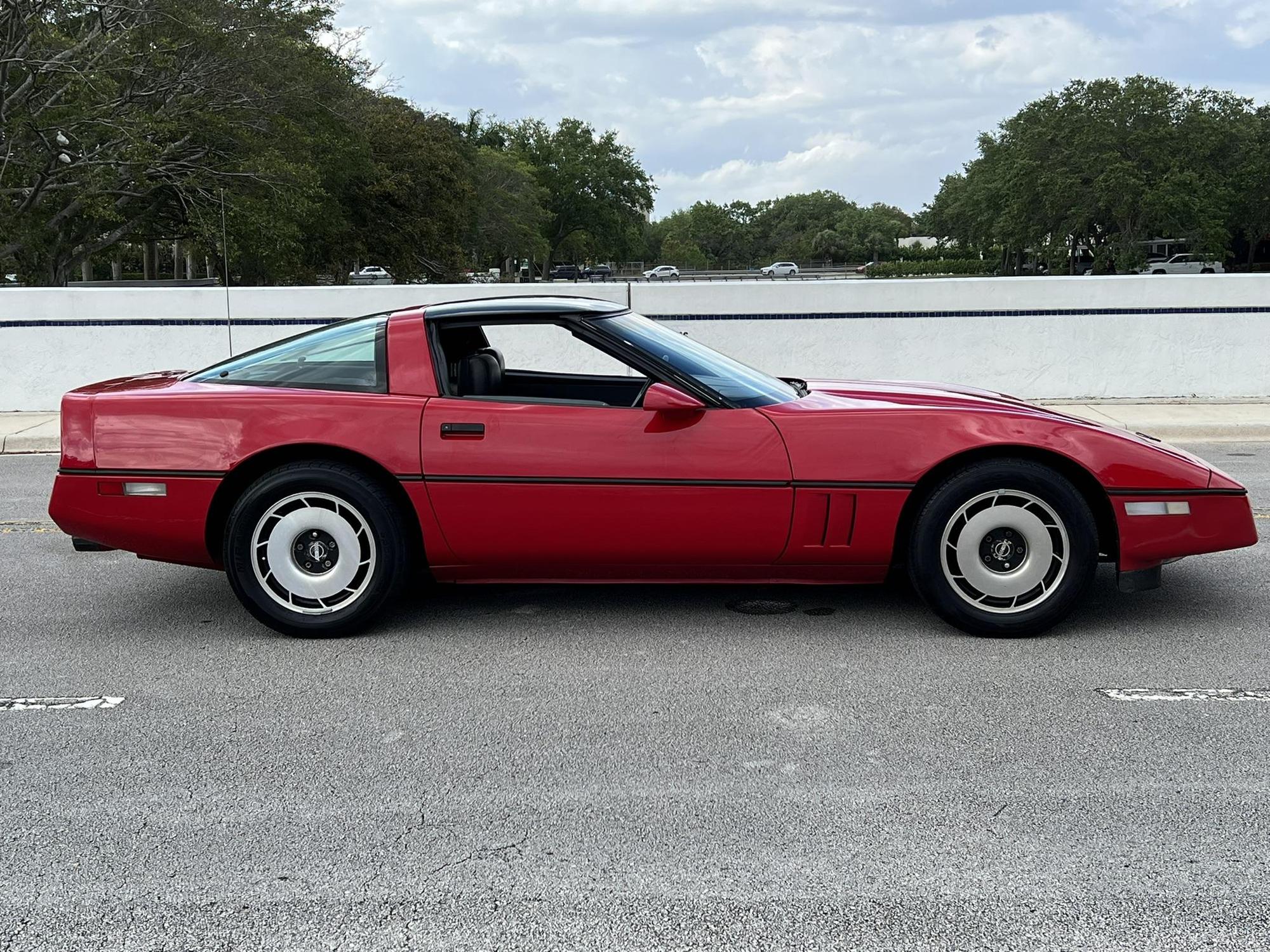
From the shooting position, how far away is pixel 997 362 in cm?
1302

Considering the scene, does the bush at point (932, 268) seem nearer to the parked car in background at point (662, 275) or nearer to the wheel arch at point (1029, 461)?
the parked car in background at point (662, 275)

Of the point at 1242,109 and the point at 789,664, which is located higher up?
the point at 1242,109

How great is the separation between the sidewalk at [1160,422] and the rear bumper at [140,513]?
6.67 meters

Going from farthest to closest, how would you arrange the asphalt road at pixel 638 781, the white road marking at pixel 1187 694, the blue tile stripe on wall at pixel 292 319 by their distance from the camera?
the blue tile stripe on wall at pixel 292 319
the white road marking at pixel 1187 694
the asphalt road at pixel 638 781

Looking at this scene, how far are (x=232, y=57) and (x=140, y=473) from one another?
25.8 meters

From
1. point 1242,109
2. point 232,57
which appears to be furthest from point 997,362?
point 1242,109

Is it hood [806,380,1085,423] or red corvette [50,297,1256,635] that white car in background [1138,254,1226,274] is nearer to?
hood [806,380,1085,423]

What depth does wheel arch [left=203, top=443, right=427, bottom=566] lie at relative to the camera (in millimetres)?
4891

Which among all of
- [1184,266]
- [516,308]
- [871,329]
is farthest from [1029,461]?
[1184,266]

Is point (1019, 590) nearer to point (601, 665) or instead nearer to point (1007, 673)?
point (1007, 673)

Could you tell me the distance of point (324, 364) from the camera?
513cm

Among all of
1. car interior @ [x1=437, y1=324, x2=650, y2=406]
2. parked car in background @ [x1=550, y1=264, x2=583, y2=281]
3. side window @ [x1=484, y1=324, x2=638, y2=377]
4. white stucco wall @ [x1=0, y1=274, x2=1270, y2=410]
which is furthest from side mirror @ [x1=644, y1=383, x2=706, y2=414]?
parked car in background @ [x1=550, y1=264, x2=583, y2=281]

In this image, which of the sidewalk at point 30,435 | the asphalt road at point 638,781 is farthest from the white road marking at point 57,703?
the sidewalk at point 30,435

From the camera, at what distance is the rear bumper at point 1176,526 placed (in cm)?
472
